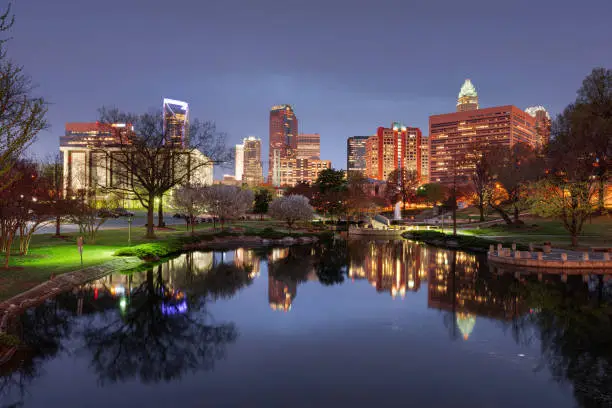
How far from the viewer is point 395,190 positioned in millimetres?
143125

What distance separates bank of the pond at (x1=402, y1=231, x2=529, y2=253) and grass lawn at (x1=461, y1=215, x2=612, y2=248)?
4818 millimetres

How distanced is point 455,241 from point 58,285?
43.2 meters

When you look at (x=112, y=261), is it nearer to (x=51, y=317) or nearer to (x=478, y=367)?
(x=51, y=317)

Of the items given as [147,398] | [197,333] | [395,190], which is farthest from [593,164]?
[395,190]

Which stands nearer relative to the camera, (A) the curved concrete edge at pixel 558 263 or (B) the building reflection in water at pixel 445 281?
(B) the building reflection in water at pixel 445 281

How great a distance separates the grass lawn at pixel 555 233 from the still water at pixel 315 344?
18.3 m

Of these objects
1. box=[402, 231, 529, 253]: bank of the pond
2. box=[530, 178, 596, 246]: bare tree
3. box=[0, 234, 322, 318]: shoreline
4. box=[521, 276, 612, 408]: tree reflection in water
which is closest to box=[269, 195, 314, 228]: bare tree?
box=[0, 234, 322, 318]: shoreline

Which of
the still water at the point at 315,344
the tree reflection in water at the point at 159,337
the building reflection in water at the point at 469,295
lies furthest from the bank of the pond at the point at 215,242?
the building reflection in water at the point at 469,295

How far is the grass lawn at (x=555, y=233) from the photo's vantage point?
4412 centimetres

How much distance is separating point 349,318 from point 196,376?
352 inches

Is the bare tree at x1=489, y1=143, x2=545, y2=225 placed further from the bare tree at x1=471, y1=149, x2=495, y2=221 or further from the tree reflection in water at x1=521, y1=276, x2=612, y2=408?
the tree reflection in water at x1=521, y1=276, x2=612, y2=408

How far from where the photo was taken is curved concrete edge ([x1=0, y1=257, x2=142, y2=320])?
18.0 m

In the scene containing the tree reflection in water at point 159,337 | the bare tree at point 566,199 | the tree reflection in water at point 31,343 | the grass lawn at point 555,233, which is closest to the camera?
the tree reflection in water at point 31,343

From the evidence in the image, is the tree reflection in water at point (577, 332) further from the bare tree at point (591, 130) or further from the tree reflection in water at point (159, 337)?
the bare tree at point (591, 130)
